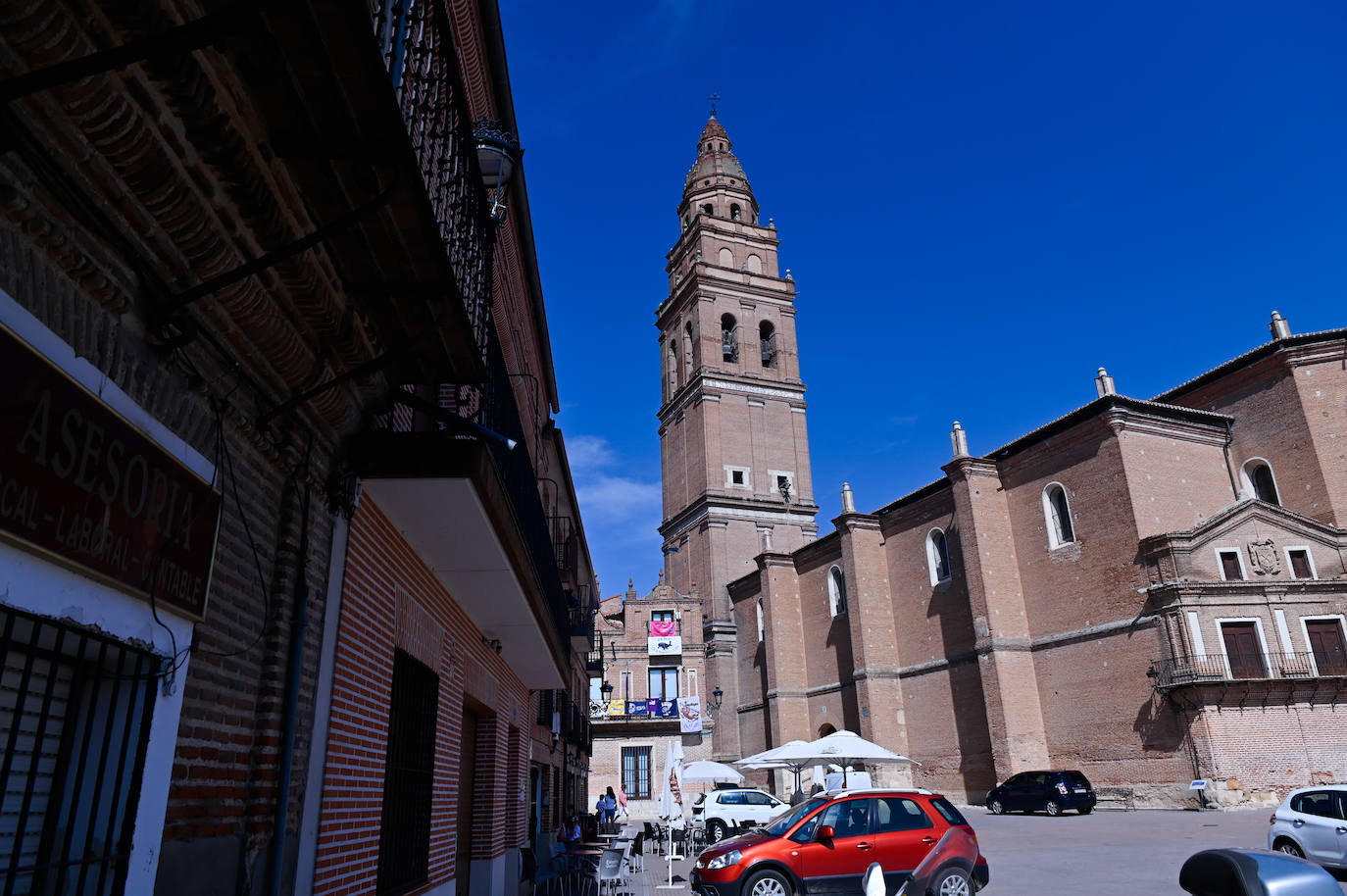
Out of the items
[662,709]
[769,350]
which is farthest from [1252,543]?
[769,350]

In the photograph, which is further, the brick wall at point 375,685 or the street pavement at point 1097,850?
the street pavement at point 1097,850

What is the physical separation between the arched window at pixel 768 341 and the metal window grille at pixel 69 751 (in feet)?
182

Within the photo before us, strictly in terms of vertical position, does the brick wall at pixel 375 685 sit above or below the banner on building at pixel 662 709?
below

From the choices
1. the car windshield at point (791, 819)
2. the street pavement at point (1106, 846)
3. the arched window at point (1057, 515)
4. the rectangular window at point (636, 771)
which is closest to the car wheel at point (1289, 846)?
the street pavement at point (1106, 846)

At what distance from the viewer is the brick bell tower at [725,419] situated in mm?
50938

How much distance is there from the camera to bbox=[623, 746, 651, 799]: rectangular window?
1624 inches

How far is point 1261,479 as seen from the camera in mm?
31281

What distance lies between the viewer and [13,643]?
8.01ft

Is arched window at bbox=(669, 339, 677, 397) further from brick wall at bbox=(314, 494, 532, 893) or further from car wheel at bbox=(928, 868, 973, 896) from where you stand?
brick wall at bbox=(314, 494, 532, 893)

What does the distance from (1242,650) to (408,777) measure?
26.8 meters

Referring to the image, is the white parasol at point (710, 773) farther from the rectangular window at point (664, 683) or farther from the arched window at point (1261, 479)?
the arched window at point (1261, 479)

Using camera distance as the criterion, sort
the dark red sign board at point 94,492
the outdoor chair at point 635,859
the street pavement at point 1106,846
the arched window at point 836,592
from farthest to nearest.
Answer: the arched window at point 836,592
the outdoor chair at point 635,859
the street pavement at point 1106,846
the dark red sign board at point 94,492

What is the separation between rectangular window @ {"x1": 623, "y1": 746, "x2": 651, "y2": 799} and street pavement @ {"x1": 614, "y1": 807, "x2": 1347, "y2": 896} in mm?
19187

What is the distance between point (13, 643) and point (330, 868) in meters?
2.74
